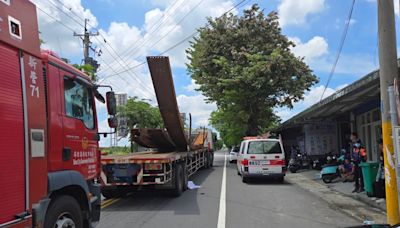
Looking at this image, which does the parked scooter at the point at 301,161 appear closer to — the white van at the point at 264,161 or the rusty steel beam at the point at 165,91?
the white van at the point at 264,161

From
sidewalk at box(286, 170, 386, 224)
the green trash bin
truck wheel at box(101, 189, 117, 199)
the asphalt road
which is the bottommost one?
sidewalk at box(286, 170, 386, 224)

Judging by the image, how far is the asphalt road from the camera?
364 inches

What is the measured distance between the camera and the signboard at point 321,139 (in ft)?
85.3

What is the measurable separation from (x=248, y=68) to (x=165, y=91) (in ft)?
56.2

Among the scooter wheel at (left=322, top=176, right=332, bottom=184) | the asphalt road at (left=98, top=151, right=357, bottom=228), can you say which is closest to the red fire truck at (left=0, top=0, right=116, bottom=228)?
the asphalt road at (left=98, top=151, right=357, bottom=228)

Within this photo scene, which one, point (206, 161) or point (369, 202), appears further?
point (206, 161)

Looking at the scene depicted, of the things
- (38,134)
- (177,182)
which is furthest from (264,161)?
(38,134)

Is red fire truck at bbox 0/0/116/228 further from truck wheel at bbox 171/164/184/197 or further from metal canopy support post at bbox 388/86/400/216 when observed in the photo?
truck wheel at bbox 171/164/184/197

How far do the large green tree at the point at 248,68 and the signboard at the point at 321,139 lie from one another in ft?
15.6

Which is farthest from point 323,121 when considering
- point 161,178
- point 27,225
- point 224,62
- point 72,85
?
point 27,225

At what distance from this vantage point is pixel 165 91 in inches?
526

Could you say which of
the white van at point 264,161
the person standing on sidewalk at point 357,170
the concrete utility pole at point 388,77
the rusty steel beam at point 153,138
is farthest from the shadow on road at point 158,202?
the person standing on sidewalk at point 357,170

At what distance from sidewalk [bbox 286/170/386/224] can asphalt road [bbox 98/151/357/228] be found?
0.33m

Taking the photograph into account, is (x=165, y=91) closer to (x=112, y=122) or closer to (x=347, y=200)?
(x=112, y=122)
